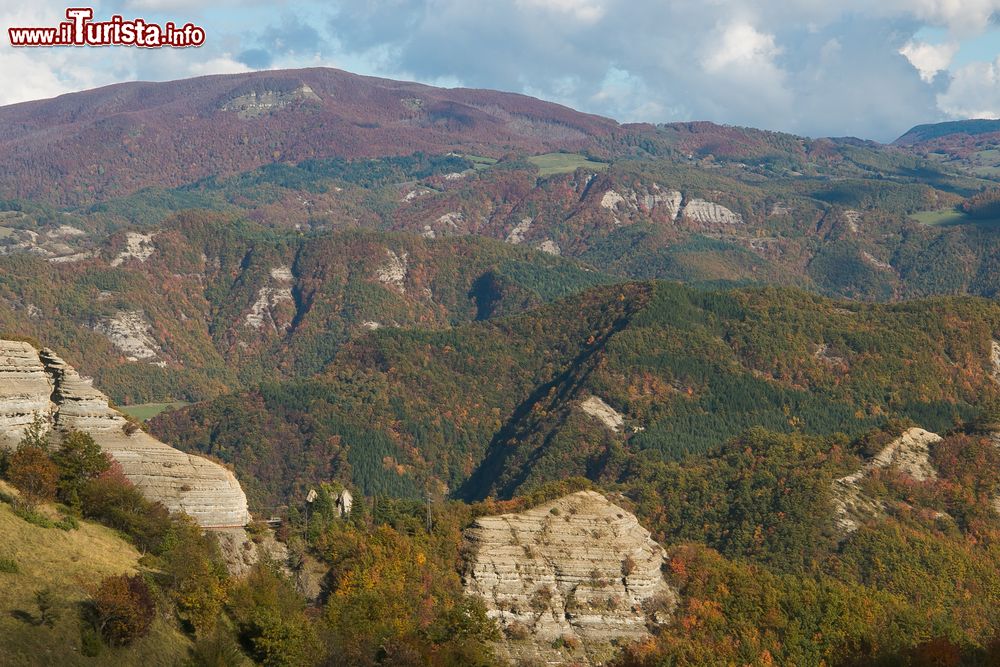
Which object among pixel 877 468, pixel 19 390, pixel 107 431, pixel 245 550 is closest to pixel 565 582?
pixel 245 550

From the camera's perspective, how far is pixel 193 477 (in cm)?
10312

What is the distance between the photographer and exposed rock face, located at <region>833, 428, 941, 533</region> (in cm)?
14775

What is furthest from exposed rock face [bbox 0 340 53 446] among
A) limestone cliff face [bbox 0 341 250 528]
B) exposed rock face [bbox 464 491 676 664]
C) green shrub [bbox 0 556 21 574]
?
exposed rock face [bbox 464 491 676 664]

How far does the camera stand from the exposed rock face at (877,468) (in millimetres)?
147750

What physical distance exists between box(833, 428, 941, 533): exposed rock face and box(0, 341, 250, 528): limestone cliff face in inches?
2963

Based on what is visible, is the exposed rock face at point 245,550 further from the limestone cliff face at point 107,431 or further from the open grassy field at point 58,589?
the open grassy field at point 58,589

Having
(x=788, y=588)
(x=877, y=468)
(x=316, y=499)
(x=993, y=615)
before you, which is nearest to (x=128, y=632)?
(x=316, y=499)

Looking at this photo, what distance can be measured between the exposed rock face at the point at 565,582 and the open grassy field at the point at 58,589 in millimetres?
37567

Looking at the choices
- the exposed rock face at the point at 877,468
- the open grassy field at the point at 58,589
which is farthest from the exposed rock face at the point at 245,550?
the exposed rock face at the point at 877,468

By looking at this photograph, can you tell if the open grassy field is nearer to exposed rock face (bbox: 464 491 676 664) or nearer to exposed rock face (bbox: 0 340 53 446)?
exposed rock face (bbox: 0 340 53 446)

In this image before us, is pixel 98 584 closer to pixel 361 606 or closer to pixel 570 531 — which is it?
pixel 361 606

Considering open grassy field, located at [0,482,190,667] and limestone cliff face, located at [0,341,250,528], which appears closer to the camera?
open grassy field, located at [0,482,190,667]

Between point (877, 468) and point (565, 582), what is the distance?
56474mm

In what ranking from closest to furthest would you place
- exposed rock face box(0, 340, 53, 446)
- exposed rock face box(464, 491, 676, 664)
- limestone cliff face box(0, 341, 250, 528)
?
1. exposed rock face box(0, 340, 53, 446)
2. limestone cliff face box(0, 341, 250, 528)
3. exposed rock face box(464, 491, 676, 664)
